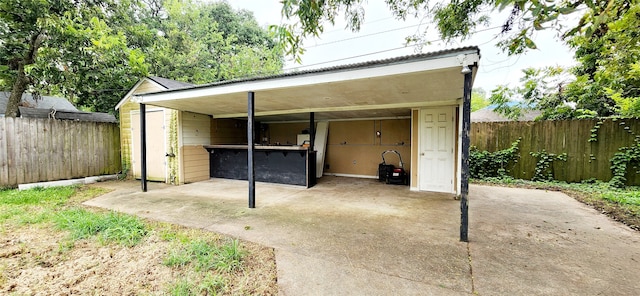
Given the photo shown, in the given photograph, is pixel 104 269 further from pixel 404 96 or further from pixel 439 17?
pixel 439 17

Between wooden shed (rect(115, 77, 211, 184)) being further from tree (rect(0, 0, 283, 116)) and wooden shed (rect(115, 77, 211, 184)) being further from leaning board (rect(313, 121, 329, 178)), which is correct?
leaning board (rect(313, 121, 329, 178))

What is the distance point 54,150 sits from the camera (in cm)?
577

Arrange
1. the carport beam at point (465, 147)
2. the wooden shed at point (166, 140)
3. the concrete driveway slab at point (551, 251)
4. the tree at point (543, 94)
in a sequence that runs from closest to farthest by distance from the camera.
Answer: the concrete driveway slab at point (551, 251), the carport beam at point (465, 147), the wooden shed at point (166, 140), the tree at point (543, 94)

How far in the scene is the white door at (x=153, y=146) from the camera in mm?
6637

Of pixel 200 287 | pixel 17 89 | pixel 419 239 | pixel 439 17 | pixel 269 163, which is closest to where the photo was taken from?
pixel 200 287

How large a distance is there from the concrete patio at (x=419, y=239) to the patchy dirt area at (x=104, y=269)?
0.86ft

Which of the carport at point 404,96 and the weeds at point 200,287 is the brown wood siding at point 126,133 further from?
the weeds at point 200,287

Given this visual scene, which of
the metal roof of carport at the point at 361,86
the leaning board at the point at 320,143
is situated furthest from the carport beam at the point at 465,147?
the leaning board at the point at 320,143

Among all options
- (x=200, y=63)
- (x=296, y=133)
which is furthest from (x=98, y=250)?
(x=200, y=63)

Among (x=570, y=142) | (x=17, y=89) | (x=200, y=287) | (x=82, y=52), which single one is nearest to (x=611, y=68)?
(x=570, y=142)

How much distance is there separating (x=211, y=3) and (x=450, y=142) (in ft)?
62.1

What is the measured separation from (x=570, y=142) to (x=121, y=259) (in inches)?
350

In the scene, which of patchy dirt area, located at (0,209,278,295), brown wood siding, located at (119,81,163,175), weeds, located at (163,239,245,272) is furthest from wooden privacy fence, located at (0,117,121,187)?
weeds, located at (163,239,245,272)

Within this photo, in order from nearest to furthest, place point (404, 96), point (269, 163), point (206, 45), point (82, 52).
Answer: point (404, 96) < point (269, 163) < point (82, 52) < point (206, 45)
